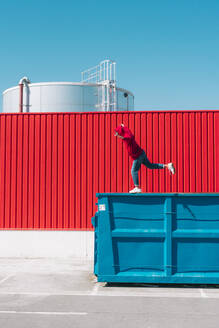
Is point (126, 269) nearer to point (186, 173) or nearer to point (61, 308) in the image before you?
point (61, 308)

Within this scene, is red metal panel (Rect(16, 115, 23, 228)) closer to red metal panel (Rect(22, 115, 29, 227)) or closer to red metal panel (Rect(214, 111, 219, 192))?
red metal panel (Rect(22, 115, 29, 227))

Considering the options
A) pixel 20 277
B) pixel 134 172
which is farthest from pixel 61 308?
pixel 134 172

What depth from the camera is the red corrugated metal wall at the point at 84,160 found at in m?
10.5

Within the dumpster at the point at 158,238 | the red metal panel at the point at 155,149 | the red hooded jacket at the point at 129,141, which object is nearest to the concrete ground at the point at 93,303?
the dumpster at the point at 158,238

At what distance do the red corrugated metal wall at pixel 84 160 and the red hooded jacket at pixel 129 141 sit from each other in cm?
221

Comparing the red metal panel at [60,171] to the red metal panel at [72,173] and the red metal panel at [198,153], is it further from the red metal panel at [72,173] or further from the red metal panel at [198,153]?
the red metal panel at [198,153]

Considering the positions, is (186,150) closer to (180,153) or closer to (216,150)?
(180,153)

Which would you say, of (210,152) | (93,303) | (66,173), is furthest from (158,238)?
(66,173)

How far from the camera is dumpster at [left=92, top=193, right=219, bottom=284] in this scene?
23.6 feet

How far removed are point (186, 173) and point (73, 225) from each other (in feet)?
11.0

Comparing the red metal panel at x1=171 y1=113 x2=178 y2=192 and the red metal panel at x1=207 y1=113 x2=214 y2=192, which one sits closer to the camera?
the red metal panel at x1=207 y1=113 x2=214 y2=192

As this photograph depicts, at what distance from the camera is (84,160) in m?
10.7

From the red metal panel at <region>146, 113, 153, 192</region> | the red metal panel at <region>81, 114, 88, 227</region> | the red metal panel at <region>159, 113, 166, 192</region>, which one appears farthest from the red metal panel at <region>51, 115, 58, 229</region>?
the red metal panel at <region>159, 113, 166, 192</region>

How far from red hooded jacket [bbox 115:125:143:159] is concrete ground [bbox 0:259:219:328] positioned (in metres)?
2.72
